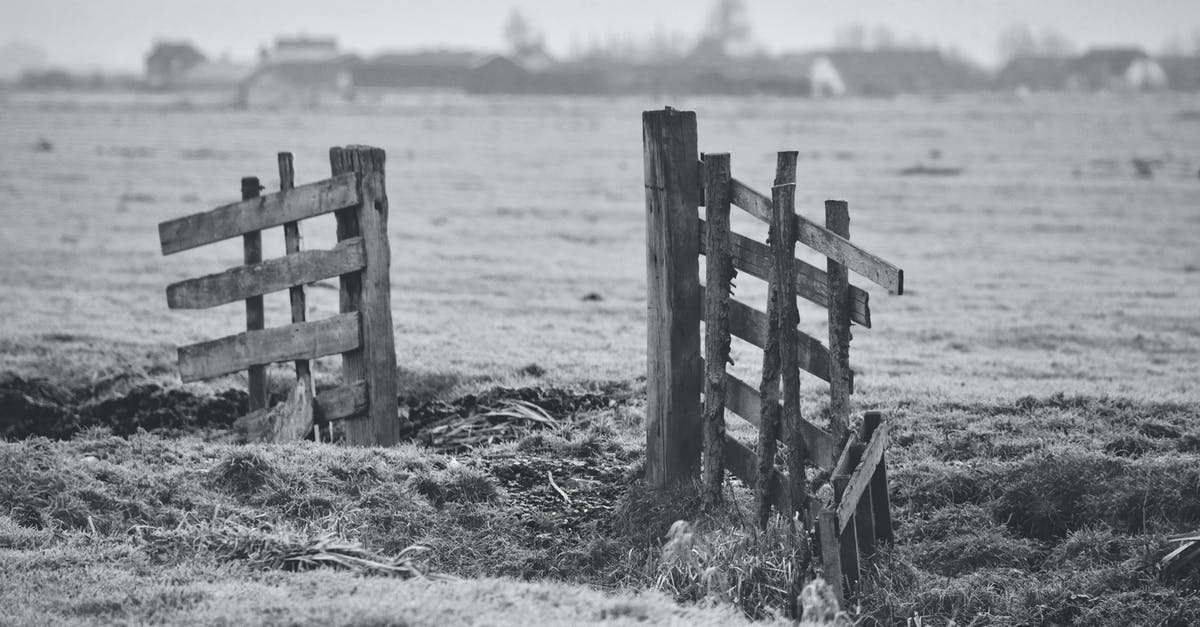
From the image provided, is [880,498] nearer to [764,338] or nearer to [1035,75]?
[764,338]

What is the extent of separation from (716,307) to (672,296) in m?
0.46

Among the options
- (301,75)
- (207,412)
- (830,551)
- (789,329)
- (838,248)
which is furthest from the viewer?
(301,75)

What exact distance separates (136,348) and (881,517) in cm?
858

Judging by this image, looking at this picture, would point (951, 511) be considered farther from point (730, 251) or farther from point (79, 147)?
point (79, 147)

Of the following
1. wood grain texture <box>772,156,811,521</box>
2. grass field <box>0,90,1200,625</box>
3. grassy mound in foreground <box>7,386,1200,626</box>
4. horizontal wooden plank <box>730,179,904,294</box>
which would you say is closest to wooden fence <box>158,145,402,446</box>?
grassy mound in foreground <box>7,386,1200,626</box>

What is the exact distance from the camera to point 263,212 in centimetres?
884

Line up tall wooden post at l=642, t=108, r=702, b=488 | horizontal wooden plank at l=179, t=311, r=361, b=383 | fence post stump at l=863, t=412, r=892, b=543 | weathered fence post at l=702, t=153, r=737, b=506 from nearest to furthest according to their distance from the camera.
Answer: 1. fence post stump at l=863, t=412, r=892, b=543
2. weathered fence post at l=702, t=153, r=737, b=506
3. tall wooden post at l=642, t=108, r=702, b=488
4. horizontal wooden plank at l=179, t=311, r=361, b=383

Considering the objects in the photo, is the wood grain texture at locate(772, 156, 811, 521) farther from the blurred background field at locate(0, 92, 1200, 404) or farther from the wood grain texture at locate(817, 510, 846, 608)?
the blurred background field at locate(0, 92, 1200, 404)

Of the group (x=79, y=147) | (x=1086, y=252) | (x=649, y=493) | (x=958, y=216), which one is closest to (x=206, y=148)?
(x=79, y=147)

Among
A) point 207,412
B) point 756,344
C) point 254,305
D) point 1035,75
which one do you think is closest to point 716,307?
point 756,344

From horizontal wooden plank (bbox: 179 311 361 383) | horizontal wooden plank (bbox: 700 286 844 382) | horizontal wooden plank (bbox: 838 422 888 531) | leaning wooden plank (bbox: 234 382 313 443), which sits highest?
horizontal wooden plank (bbox: 700 286 844 382)

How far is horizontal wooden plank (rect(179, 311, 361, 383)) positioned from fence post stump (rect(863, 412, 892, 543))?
4.23 m

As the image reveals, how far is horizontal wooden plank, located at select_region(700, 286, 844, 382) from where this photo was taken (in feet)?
22.9

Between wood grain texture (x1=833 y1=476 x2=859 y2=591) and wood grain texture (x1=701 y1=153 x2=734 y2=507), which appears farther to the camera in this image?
wood grain texture (x1=701 y1=153 x2=734 y2=507)
